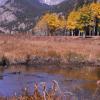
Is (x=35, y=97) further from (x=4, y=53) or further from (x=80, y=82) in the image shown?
(x=4, y=53)

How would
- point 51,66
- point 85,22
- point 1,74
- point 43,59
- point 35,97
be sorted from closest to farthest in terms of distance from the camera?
point 35,97 → point 1,74 → point 51,66 → point 43,59 → point 85,22

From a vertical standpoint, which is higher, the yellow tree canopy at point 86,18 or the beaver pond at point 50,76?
the yellow tree canopy at point 86,18

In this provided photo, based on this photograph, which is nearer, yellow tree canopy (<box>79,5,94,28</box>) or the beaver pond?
the beaver pond

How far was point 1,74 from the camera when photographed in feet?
113

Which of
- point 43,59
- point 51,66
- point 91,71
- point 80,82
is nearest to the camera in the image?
point 80,82

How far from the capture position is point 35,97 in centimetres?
759

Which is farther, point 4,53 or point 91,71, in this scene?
point 4,53

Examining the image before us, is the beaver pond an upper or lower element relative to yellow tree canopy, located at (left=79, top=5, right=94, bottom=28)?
lower

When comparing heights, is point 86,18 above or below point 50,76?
above

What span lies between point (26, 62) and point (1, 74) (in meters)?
8.64

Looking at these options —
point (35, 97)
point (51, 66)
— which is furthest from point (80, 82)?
point (35, 97)

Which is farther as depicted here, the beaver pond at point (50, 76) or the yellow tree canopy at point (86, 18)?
the yellow tree canopy at point (86, 18)

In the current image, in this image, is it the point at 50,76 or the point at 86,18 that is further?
the point at 86,18

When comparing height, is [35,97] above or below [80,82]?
above
